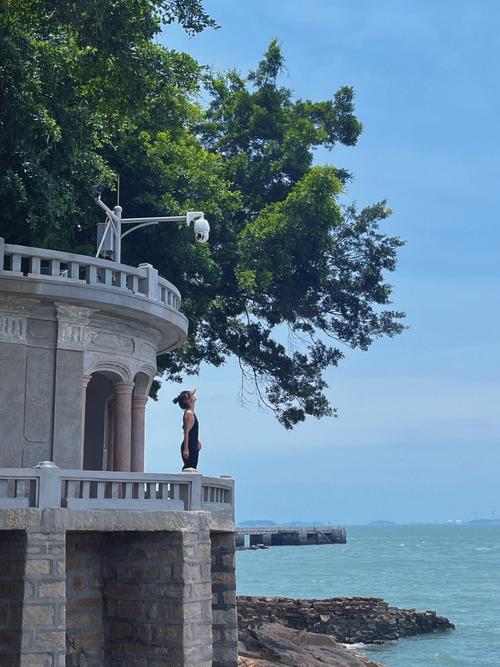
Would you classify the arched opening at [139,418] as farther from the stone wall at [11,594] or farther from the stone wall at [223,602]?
the stone wall at [11,594]

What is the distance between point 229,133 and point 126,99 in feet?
48.7

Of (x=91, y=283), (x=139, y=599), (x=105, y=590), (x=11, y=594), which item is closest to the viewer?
(x=11, y=594)

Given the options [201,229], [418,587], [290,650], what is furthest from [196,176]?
[418,587]

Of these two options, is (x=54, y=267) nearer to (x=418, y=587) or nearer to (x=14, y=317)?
(x=14, y=317)

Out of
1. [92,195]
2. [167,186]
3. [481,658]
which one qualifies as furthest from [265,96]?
[481,658]

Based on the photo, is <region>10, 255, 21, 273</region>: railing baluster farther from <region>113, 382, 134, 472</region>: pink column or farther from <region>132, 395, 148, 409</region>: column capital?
<region>132, 395, 148, 409</region>: column capital

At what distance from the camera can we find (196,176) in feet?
116

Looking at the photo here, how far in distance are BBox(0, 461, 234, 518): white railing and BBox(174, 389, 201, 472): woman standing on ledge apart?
81cm

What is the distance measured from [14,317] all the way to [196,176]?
14.1 metres

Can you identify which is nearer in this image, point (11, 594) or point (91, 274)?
point (11, 594)

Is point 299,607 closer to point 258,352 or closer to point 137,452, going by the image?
point 258,352

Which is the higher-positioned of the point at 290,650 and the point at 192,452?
the point at 192,452

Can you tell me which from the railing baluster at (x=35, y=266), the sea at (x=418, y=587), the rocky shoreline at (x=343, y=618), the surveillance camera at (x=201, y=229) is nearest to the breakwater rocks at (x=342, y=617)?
the rocky shoreline at (x=343, y=618)

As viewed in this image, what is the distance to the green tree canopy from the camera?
89.0ft
